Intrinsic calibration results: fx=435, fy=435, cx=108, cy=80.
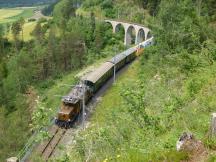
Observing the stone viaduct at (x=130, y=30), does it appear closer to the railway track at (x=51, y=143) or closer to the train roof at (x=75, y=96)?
the train roof at (x=75, y=96)

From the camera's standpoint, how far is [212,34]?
117 feet

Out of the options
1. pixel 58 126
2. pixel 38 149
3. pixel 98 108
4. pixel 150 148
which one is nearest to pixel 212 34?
pixel 98 108

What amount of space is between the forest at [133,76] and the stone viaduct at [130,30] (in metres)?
1.65

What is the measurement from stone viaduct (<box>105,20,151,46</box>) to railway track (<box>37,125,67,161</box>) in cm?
4104

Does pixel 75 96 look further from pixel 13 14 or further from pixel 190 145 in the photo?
pixel 13 14

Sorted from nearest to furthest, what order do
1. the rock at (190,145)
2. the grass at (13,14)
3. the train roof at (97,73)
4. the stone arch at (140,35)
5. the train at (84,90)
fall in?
the rock at (190,145) < the train at (84,90) < the train roof at (97,73) < the stone arch at (140,35) < the grass at (13,14)

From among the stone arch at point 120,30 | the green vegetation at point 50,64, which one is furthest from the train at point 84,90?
the stone arch at point 120,30

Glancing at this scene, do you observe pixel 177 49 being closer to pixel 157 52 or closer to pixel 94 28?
pixel 157 52

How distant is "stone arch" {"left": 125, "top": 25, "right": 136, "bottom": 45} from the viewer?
73562 mm

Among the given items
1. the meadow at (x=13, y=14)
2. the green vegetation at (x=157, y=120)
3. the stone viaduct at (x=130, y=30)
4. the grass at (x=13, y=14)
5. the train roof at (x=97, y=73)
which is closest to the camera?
the green vegetation at (x=157, y=120)

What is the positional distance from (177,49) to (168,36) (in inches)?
76.5

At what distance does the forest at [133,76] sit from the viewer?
12977 millimetres

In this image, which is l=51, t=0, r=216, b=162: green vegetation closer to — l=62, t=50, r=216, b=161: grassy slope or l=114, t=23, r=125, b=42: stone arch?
l=62, t=50, r=216, b=161: grassy slope

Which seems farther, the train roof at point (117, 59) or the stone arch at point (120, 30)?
the stone arch at point (120, 30)
